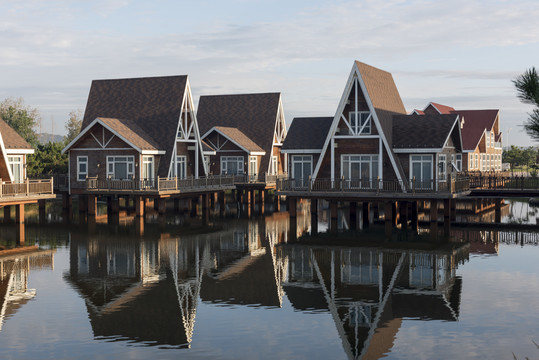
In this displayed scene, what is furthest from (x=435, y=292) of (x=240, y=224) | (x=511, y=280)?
(x=240, y=224)

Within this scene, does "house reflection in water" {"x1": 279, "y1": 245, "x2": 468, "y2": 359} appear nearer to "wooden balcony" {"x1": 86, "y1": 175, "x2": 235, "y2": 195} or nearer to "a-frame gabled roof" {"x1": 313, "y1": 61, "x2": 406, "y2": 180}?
"a-frame gabled roof" {"x1": 313, "y1": 61, "x2": 406, "y2": 180}

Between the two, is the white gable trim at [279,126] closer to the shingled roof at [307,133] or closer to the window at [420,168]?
the shingled roof at [307,133]

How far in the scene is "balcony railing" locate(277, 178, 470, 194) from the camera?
3672 cm

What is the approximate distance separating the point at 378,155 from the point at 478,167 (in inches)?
1304

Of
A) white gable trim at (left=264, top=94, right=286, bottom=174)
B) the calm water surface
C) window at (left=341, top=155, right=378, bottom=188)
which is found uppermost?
white gable trim at (left=264, top=94, right=286, bottom=174)

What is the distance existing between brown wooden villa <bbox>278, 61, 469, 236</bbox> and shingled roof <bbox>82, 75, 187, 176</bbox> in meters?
9.66

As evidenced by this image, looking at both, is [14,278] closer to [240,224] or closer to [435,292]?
[435,292]

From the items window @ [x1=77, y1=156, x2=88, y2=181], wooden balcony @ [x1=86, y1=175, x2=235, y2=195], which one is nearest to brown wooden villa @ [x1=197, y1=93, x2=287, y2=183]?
wooden balcony @ [x1=86, y1=175, x2=235, y2=195]

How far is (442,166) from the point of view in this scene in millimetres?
39562

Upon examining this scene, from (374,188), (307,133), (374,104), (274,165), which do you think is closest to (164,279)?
(374,188)

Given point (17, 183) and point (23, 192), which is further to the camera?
point (17, 183)

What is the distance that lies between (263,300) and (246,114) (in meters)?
42.1

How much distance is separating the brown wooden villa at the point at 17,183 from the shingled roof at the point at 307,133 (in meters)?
15.7

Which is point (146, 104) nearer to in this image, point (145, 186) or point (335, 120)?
point (145, 186)
